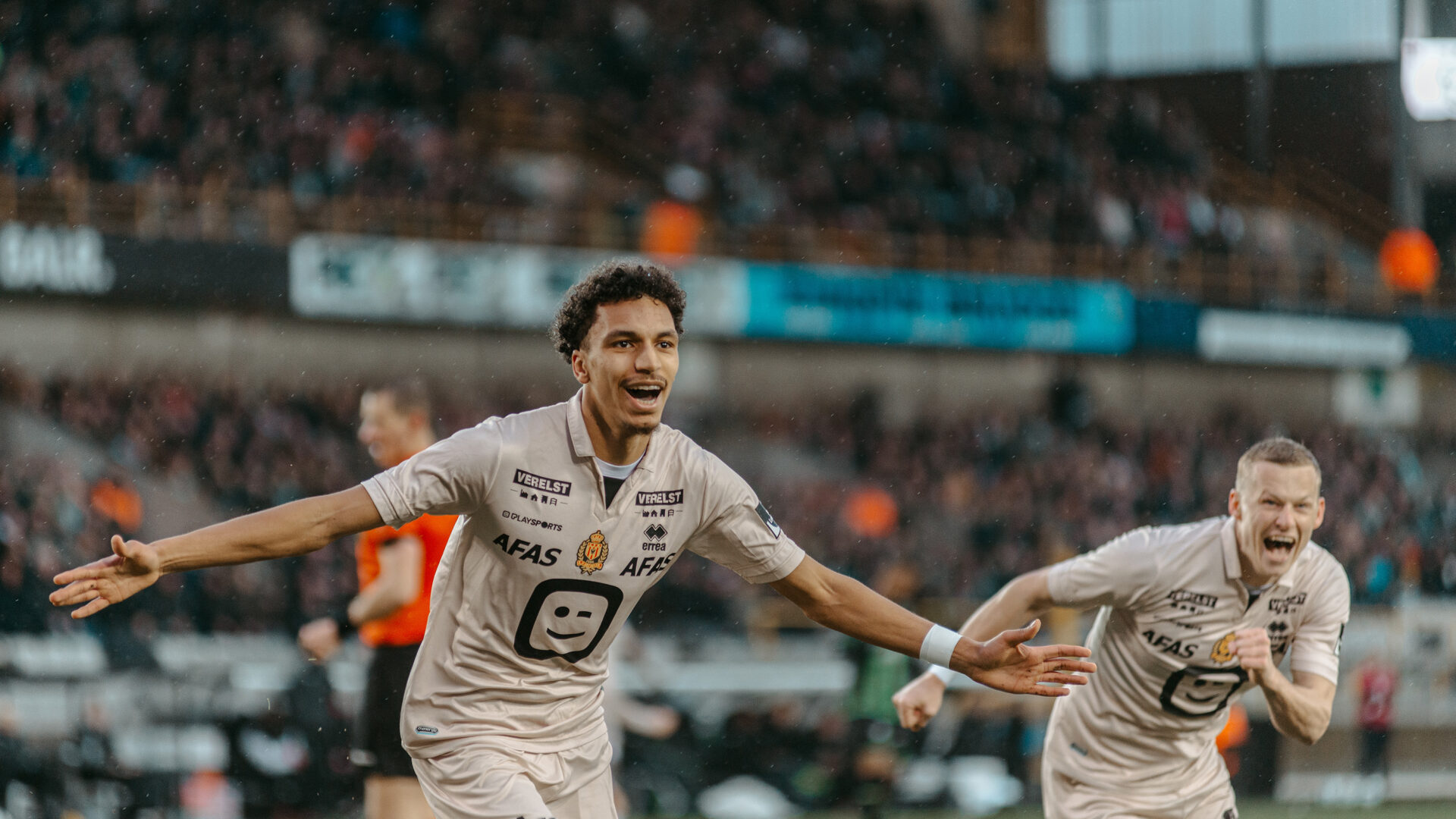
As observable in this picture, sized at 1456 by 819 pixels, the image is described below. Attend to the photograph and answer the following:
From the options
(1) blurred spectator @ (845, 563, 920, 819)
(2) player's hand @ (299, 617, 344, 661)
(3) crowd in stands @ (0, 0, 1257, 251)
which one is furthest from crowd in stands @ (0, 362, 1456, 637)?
(2) player's hand @ (299, 617, 344, 661)

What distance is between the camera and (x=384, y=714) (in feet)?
20.5

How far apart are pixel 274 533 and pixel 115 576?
37 centimetres

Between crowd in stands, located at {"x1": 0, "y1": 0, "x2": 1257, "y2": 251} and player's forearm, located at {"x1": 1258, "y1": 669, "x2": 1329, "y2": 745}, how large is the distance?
685 inches

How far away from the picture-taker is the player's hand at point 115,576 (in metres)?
3.81

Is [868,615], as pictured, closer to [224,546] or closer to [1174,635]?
[1174,635]

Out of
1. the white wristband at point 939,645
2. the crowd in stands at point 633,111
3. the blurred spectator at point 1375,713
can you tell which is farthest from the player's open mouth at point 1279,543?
the crowd in stands at point 633,111

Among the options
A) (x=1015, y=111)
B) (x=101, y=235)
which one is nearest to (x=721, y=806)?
(x=101, y=235)

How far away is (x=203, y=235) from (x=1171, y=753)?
17.4 m

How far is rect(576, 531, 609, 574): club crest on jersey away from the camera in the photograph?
14.3ft

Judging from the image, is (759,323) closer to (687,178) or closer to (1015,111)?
(687,178)

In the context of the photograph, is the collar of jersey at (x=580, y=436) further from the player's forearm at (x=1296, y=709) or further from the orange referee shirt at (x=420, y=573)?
the player's forearm at (x=1296, y=709)

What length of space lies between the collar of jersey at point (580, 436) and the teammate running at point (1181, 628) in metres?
1.44

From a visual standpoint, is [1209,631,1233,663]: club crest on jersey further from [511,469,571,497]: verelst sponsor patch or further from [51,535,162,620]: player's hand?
[51,535,162,620]: player's hand

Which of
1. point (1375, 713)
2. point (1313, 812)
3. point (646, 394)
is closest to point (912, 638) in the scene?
point (646, 394)
